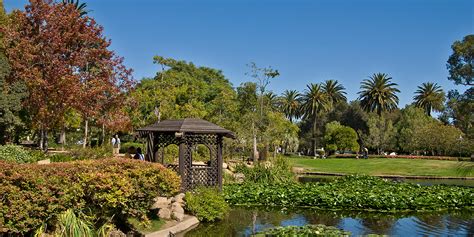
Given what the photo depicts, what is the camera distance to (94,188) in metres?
9.91

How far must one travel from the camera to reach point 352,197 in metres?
16.9

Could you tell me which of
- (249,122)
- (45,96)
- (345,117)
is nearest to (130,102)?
(45,96)

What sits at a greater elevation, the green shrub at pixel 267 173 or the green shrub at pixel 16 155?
the green shrub at pixel 16 155

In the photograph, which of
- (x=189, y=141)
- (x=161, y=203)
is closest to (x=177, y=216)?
(x=161, y=203)

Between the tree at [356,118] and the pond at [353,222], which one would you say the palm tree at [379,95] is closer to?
the tree at [356,118]

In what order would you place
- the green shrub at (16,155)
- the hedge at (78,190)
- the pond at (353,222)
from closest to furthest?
the hedge at (78,190) → the pond at (353,222) → the green shrub at (16,155)

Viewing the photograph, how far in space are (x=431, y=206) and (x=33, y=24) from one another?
23351mm

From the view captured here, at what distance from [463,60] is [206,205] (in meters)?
28.0

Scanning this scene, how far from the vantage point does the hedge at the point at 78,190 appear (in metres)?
8.72

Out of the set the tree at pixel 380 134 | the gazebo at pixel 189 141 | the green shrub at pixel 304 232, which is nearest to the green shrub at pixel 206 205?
the gazebo at pixel 189 141

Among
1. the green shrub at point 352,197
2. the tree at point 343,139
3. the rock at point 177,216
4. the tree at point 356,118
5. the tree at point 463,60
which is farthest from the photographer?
the tree at point 356,118

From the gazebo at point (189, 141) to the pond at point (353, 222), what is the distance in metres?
1.86

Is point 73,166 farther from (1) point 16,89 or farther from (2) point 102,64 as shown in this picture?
(2) point 102,64

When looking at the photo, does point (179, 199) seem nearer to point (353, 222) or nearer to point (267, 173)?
point (353, 222)
